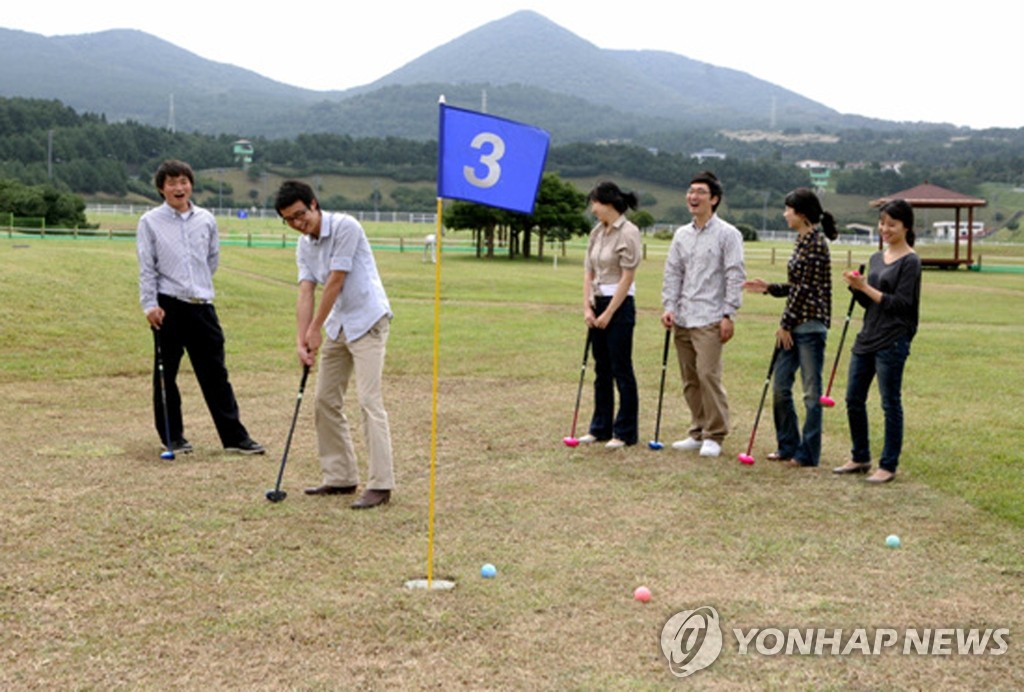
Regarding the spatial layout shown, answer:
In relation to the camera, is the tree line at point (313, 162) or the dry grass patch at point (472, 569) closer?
the dry grass patch at point (472, 569)

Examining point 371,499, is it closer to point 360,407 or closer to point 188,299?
point 360,407

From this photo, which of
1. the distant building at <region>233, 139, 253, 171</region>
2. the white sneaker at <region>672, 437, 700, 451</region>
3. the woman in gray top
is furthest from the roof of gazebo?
the distant building at <region>233, 139, 253, 171</region>

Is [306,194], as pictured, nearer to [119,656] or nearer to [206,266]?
[206,266]

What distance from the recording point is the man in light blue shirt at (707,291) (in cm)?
904

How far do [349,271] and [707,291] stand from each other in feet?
10.4

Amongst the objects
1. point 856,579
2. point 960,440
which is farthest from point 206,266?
point 960,440

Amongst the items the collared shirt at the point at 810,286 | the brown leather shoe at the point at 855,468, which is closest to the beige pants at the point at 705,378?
the collared shirt at the point at 810,286

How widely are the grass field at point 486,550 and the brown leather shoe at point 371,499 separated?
11cm

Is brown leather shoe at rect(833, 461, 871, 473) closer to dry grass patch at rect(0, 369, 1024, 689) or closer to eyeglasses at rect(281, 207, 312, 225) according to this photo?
dry grass patch at rect(0, 369, 1024, 689)

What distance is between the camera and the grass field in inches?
190

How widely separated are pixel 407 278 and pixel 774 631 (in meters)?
29.8

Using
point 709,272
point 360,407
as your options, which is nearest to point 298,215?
point 360,407

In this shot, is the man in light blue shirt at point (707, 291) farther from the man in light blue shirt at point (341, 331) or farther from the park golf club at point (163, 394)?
the park golf club at point (163, 394)

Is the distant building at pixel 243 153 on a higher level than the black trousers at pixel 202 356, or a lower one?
higher
